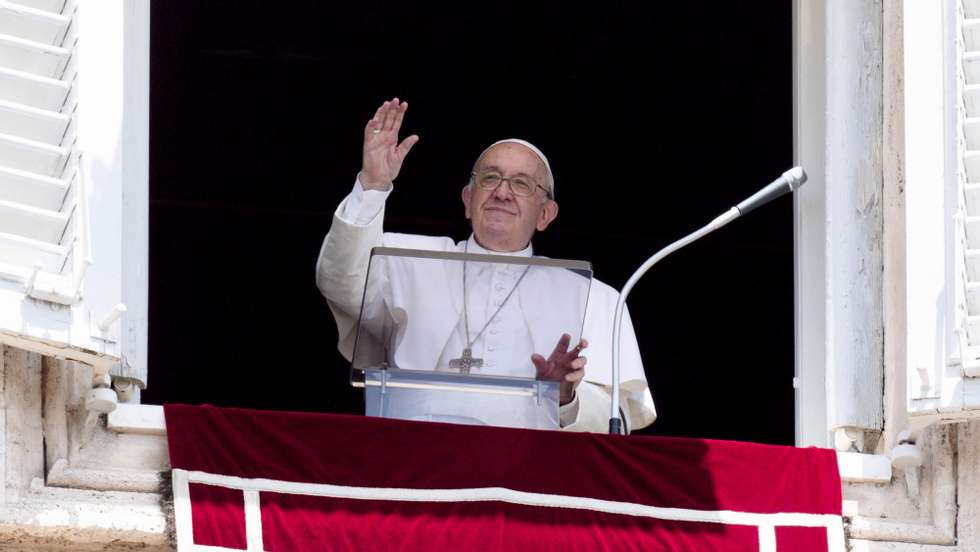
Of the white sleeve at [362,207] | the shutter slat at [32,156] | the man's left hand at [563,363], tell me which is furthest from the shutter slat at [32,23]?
the man's left hand at [563,363]

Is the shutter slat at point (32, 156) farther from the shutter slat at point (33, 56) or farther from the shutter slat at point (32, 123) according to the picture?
the shutter slat at point (33, 56)

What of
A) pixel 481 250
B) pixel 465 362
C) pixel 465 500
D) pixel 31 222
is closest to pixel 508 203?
pixel 481 250

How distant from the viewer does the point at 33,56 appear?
526 cm

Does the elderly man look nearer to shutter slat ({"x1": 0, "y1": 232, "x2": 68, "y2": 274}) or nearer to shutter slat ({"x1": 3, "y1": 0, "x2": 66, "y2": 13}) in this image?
shutter slat ({"x1": 3, "y1": 0, "x2": 66, "y2": 13})

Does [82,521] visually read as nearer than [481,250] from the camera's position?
Yes

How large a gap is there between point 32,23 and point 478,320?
4.22 feet

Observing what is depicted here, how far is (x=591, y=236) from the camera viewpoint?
31.7 feet

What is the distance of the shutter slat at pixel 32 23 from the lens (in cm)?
527

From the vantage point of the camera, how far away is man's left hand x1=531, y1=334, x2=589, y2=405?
556 centimetres

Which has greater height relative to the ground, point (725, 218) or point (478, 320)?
point (725, 218)

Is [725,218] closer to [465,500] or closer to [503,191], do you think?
[465,500]

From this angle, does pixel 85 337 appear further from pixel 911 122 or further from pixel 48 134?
pixel 911 122

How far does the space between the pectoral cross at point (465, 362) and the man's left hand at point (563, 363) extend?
0.13 meters

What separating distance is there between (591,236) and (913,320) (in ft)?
14.6
